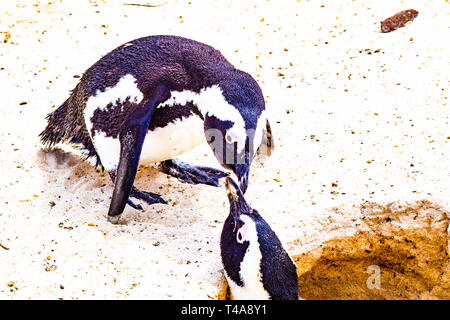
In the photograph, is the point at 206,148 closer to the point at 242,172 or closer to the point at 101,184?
the point at 101,184

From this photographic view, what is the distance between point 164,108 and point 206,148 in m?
0.62

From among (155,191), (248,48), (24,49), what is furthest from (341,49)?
(24,49)

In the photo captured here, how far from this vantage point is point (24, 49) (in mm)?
3141

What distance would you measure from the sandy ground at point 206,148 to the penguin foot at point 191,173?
0.11 feet

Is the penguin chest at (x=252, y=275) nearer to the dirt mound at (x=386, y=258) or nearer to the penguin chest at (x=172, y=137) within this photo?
the dirt mound at (x=386, y=258)

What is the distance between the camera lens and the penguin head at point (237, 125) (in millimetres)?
1861

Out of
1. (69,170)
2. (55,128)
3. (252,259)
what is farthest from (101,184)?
(252,259)

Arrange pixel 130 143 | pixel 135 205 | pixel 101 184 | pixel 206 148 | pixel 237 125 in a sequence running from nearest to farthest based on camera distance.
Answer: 1. pixel 237 125
2. pixel 130 143
3. pixel 135 205
4. pixel 101 184
5. pixel 206 148

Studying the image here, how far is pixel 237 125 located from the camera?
1.86 metres

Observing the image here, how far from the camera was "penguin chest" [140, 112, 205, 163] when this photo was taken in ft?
6.82

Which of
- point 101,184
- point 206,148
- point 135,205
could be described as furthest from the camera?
point 206,148

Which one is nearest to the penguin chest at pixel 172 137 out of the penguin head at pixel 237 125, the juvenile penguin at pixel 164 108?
the juvenile penguin at pixel 164 108

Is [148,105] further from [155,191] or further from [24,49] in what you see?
[24,49]

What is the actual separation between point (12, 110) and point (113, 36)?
710 mm
